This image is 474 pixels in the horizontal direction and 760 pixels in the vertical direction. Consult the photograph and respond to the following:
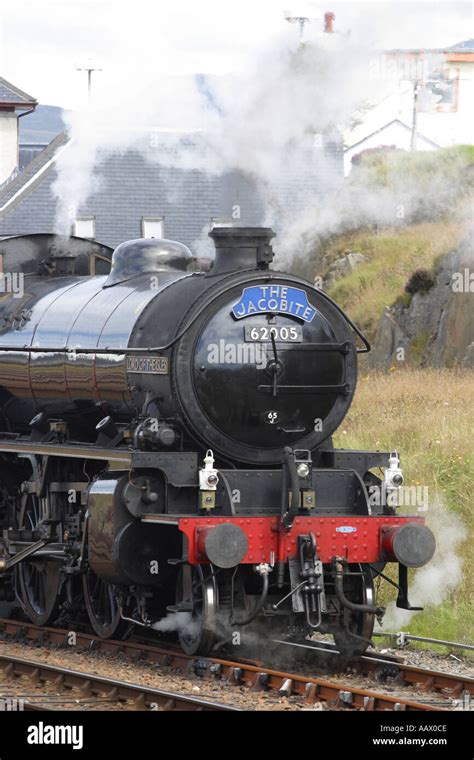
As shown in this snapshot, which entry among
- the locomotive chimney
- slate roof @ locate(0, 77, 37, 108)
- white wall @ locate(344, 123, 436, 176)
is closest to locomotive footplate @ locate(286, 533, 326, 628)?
the locomotive chimney

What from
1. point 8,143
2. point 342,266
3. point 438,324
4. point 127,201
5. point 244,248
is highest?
point 8,143

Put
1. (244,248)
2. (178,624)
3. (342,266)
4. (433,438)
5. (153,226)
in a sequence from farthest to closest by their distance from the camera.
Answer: (153,226), (342,266), (433,438), (244,248), (178,624)

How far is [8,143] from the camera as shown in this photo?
153ft

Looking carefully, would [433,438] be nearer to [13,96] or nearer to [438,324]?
[438,324]

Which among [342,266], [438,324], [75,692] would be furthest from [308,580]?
[342,266]

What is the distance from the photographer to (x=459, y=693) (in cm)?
913

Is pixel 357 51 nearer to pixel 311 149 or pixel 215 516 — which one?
pixel 311 149

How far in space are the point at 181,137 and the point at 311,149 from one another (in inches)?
68.9

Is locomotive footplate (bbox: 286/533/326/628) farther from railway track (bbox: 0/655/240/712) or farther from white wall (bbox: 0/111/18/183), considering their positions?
white wall (bbox: 0/111/18/183)

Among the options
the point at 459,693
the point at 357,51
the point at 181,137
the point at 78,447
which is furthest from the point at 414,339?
the point at 459,693

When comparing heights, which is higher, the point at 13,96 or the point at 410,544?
the point at 13,96

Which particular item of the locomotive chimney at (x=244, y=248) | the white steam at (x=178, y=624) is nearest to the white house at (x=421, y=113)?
the locomotive chimney at (x=244, y=248)

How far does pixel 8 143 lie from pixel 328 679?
3894 centimetres

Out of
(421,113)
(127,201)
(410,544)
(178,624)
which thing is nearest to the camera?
(410,544)
